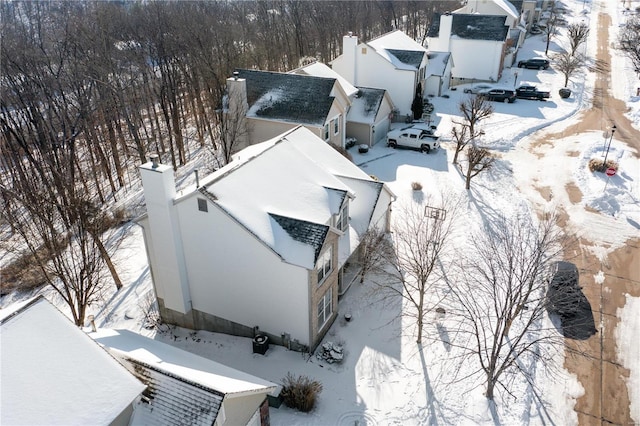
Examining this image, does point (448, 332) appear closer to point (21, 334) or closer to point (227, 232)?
point (227, 232)

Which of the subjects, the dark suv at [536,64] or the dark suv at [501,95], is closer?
the dark suv at [501,95]

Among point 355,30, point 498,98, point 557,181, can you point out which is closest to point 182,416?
point 557,181

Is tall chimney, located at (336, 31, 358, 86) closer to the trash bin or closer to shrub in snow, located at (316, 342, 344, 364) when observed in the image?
shrub in snow, located at (316, 342, 344, 364)

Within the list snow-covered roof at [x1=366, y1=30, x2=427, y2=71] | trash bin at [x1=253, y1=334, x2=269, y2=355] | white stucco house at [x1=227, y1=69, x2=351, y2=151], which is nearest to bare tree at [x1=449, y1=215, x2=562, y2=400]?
trash bin at [x1=253, y1=334, x2=269, y2=355]

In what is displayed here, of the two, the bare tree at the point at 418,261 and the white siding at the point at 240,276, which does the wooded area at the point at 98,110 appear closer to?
the white siding at the point at 240,276

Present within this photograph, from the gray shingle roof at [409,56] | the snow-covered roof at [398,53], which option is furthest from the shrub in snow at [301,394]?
the gray shingle roof at [409,56]

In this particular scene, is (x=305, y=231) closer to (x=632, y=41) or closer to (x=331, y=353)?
(x=331, y=353)

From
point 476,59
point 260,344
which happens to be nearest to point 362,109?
point 476,59
